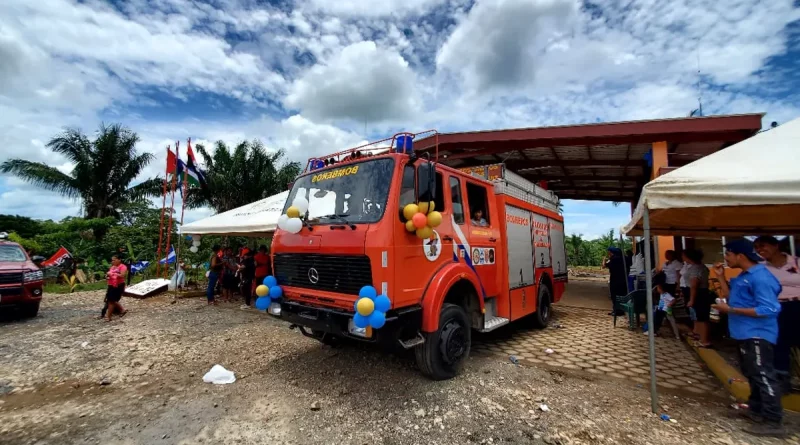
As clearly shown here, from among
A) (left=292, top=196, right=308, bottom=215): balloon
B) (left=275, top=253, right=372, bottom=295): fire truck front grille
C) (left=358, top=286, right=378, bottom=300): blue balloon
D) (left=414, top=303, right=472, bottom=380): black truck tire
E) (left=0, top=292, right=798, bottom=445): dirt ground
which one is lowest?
(left=0, top=292, right=798, bottom=445): dirt ground

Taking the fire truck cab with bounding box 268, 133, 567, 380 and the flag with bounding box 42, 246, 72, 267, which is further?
the flag with bounding box 42, 246, 72, 267

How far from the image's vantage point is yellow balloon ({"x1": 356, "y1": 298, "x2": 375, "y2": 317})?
312cm

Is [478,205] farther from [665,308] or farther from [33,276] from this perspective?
[33,276]

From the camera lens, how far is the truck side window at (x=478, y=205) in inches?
190

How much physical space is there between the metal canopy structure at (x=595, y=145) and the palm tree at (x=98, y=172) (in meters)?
19.7

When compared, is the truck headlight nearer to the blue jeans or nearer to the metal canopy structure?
the blue jeans

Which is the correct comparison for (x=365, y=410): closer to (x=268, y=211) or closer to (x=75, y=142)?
(x=268, y=211)

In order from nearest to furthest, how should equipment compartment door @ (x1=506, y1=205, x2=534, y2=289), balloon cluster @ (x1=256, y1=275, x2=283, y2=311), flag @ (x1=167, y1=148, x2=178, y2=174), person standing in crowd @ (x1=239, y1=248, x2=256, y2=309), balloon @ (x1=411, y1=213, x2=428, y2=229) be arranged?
balloon @ (x1=411, y1=213, x2=428, y2=229)
balloon cluster @ (x1=256, y1=275, x2=283, y2=311)
equipment compartment door @ (x1=506, y1=205, x2=534, y2=289)
person standing in crowd @ (x1=239, y1=248, x2=256, y2=309)
flag @ (x1=167, y1=148, x2=178, y2=174)

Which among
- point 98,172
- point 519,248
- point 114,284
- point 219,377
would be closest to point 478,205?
point 519,248

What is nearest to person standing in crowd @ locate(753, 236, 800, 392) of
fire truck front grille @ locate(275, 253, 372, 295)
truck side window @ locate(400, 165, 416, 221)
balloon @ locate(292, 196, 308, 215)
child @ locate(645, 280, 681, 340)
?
child @ locate(645, 280, 681, 340)

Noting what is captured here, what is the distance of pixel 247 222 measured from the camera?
816cm

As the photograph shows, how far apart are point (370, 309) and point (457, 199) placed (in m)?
2.02

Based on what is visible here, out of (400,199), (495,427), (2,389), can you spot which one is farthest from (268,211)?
(495,427)

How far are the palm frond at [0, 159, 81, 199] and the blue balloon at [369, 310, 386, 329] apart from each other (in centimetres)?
2479
